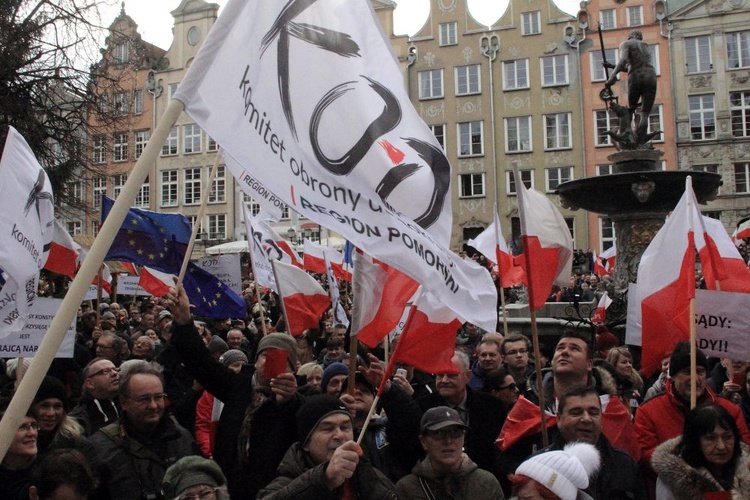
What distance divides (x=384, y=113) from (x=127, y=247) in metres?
4.40

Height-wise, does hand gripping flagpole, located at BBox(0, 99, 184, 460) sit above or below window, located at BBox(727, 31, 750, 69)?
below

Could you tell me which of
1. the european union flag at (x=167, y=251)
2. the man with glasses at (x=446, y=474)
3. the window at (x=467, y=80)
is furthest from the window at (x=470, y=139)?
the man with glasses at (x=446, y=474)

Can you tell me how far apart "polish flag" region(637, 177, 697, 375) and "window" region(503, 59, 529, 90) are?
126 feet

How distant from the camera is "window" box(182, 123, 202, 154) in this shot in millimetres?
49938

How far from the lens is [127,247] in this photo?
289 inches

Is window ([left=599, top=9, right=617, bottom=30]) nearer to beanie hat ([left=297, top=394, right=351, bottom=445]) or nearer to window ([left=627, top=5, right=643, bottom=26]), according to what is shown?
window ([left=627, top=5, right=643, bottom=26])

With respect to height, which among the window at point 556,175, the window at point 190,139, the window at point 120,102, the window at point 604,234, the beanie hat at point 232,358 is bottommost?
the beanie hat at point 232,358

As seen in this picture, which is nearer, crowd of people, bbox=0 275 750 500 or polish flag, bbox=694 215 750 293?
crowd of people, bbox=0 275 750 500

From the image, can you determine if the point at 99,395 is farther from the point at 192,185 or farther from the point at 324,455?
the point at 192,185

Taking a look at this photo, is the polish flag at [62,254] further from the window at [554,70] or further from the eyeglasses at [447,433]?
the window at [554,70]

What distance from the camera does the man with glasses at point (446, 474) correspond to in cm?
374

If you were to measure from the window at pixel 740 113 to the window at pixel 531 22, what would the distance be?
34.5 feet

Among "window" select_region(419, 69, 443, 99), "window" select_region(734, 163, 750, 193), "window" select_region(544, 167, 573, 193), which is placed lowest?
"window" select_region(734, 163, 750, 193)

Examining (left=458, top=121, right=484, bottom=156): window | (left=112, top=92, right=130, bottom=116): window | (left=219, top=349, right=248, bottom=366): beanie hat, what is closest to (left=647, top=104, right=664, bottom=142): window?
(left=458, top=121, right=484, bottom=156): window
